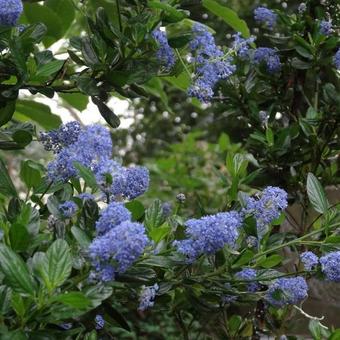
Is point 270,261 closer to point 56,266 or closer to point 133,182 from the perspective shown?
point 133,182

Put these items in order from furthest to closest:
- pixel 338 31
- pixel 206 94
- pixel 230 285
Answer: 1. pixel 338 31
2. pixel 206 94
3. pixel 230 285

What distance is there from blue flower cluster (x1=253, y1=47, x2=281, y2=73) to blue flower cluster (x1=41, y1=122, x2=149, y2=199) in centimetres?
78

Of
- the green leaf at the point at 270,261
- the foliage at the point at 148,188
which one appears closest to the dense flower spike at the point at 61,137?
the foliage at the point at 148,188

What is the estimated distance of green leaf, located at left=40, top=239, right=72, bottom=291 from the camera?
0.94 m

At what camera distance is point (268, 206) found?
4.13 ft

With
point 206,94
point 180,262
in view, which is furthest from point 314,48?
point 180,262

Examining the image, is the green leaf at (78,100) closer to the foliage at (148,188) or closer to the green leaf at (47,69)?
the foliage at (148,188)

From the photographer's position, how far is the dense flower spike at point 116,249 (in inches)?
36.4

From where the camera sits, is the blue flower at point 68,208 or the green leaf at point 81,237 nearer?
the green leaf at point 81,237

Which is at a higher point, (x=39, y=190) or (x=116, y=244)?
(x=116, y=244)

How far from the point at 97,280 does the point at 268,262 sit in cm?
48

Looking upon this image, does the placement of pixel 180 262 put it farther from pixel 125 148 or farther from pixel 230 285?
pixel 125 148

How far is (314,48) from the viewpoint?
1.74 m

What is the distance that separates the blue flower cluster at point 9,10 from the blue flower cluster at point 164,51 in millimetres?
270
